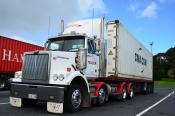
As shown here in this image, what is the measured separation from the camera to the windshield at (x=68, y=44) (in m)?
11.8

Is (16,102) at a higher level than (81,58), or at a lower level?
lower

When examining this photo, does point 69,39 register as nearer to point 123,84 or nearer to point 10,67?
point 123,84

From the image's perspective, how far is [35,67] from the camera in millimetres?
10656

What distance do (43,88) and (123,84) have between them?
276 inches

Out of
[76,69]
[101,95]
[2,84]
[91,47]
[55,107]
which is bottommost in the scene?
[55,107]

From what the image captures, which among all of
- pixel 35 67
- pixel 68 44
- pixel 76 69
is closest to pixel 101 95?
pixel 76 69

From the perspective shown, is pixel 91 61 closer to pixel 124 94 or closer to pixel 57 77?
pixel 57 77

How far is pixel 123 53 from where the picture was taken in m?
16.4

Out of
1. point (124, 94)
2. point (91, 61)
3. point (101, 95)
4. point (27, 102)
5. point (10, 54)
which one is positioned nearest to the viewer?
point (27, 102)

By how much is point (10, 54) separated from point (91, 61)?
1078 centimetres

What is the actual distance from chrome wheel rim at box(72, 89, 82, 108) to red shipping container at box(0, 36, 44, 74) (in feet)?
36.9

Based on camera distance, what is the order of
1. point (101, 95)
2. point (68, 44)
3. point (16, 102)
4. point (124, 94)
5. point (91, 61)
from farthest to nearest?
1. point (124, 94)
2. point (101, 95)
3. point (91, 61)
4. point (68, 44)
5. point (16, 102)

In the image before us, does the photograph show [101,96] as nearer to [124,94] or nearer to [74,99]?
[74,99]

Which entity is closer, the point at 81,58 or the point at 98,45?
the point at 81,58
